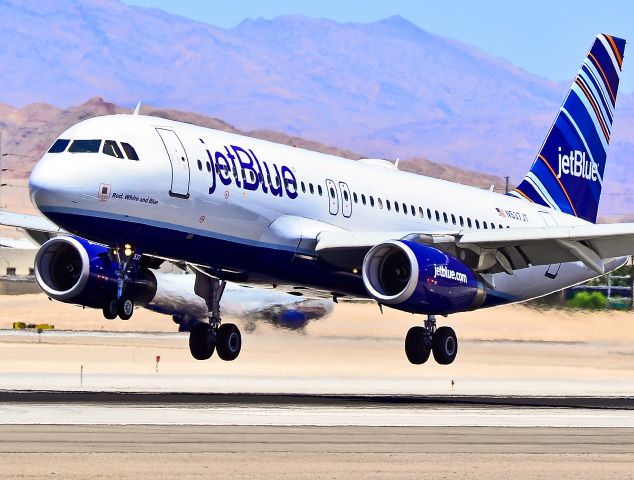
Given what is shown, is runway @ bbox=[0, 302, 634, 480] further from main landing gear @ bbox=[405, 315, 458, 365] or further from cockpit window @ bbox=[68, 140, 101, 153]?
cockpit window @ bbox=[68, 140, 101, 153]

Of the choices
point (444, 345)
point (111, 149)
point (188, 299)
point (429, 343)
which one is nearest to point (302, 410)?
point (111, 149)

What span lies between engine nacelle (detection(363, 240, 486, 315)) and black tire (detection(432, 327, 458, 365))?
1.64m

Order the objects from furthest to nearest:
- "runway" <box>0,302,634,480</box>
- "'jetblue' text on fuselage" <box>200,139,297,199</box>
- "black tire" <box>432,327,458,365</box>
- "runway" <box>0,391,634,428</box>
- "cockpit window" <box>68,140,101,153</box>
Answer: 1. "black tire" <box>432,327,458,365</box>
2. "'jetblue' text on fuselage" <box>200,139,297,199</box>
3. "cockpit window" <box>68,140,101,153</box>
4. "runway" <box>0,391,634,428</box>
5. "runway" <box>0,302,634,480</box>

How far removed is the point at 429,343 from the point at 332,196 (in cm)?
499

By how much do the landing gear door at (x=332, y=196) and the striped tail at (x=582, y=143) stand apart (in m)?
11.5

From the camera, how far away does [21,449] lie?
2147 cm

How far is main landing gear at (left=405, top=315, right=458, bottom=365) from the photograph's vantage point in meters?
40.2

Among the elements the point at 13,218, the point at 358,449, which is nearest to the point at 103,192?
the point at 13,218

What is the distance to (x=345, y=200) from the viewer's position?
40.1m

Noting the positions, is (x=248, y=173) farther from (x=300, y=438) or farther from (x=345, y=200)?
(x=300, y=438)

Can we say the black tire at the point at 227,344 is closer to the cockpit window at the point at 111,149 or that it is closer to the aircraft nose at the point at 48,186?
the cockpit window at the point at 111,149

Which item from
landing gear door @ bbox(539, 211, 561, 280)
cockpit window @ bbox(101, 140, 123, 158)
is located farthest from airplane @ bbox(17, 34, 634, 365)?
landing gear door @ bbox(539, 211, 561, 280)

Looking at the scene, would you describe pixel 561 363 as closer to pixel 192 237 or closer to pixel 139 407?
pixel 192 237

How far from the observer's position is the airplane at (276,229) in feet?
112
